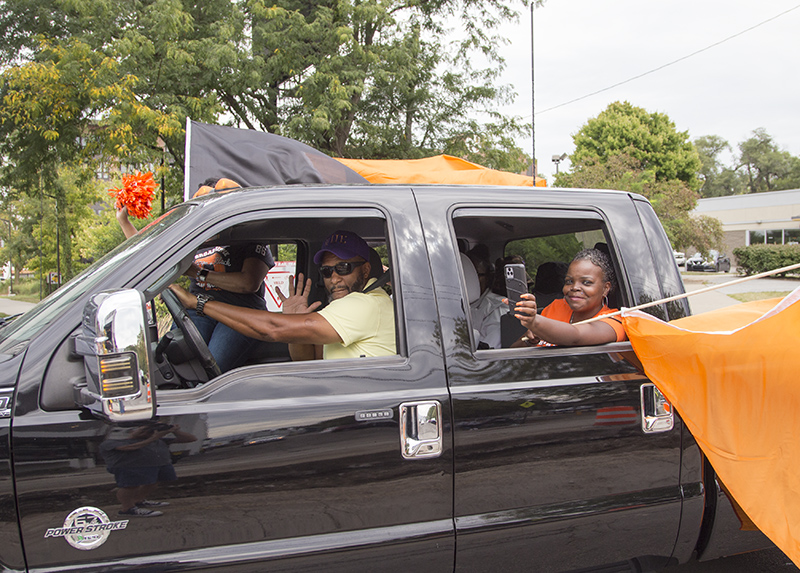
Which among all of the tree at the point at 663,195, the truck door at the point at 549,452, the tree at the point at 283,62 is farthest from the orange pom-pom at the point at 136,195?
the tree at the point at 663,195

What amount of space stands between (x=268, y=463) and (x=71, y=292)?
3.09 ft

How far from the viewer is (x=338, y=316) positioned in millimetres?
2383

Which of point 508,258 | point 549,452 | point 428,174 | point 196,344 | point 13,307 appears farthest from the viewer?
point 13,307

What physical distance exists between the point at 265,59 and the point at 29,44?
4.46m

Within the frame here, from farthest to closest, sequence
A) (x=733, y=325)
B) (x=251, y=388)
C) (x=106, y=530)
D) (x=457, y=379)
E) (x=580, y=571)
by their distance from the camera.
Answer: (x=733, y=325) < (x=580, y=571) < (x=457, y=379) < (x=251, y=388) < (x=106, y=530)

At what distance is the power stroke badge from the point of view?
5.61ft

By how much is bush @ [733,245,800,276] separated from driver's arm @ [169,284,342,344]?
87.7 feet

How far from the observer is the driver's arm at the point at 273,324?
2297 millimetres

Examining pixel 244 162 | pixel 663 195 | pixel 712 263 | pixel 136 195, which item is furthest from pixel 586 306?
pixel 712 263

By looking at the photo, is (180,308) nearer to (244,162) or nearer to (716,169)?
(244,162)

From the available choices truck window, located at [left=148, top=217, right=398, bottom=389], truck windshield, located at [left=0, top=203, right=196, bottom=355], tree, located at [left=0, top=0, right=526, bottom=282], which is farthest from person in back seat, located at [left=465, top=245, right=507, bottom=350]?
tree, located at [left=0, top=0, right=526, bottom=282]

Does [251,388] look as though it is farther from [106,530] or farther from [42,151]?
[42,151]

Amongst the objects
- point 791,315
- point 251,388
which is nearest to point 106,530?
point 251,388

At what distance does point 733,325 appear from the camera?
2.43m
